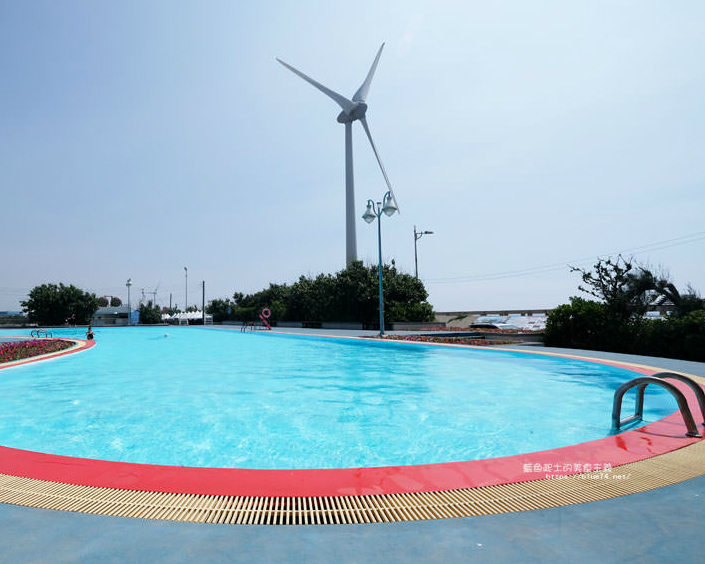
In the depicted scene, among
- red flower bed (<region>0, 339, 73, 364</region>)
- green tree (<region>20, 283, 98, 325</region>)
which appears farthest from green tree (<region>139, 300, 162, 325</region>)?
red flower bed (<region>0, 339, 73, 364</region>)

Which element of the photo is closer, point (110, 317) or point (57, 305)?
point (57, 305)

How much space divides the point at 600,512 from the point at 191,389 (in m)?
9.24

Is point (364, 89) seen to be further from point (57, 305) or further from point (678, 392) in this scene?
point (678, 392)

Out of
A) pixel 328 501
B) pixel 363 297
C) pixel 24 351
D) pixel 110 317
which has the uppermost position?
pixel 363 297

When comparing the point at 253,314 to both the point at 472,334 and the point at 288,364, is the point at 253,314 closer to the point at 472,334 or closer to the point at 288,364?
the point at 472,334

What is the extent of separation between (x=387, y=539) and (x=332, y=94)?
5695 centimetres

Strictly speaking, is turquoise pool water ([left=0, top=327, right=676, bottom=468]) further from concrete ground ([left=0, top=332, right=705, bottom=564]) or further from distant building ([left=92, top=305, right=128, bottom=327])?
distant building ([left=92, top=305, right=128, bottom=327])

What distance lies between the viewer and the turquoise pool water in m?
5.76

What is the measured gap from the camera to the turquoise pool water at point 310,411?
5.76 metres

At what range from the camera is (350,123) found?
56.3 m

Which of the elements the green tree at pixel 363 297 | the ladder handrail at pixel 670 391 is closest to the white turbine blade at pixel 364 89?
the green tree at pixel 363 297

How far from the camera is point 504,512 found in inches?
120

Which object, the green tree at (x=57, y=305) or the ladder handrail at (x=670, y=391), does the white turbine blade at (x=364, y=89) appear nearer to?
the green tree at (x=57, y=305)

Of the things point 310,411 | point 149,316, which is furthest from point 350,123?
point 310,411
